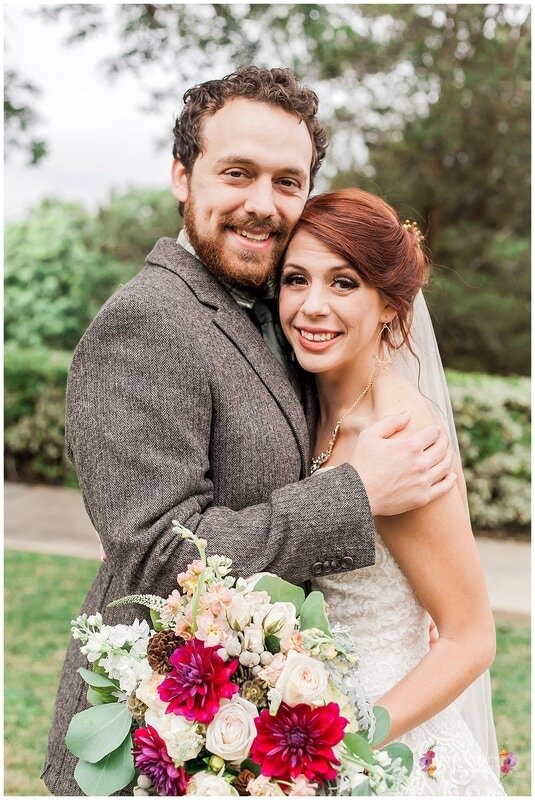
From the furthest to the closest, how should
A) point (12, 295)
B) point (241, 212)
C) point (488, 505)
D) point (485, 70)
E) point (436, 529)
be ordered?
1. point (12, 295)
2. point (485, 70)
3. point (488, 505)
4. point (241, 212)
5. point (436, 529)

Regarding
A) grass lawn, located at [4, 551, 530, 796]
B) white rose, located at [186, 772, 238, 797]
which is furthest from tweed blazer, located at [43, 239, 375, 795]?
grass lawn, located at [4, 551, 530, 796]

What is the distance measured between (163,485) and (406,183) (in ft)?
33.1

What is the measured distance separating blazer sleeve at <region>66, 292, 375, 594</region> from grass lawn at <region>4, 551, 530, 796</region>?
310 centimetres

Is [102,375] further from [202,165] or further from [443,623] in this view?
[443,623]

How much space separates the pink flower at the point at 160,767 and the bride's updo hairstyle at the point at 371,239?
1.43 metres

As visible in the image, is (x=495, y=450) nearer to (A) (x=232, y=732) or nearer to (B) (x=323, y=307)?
(B) (x=323, y=307)

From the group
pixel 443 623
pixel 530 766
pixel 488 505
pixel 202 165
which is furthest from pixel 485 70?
pixel 443 623

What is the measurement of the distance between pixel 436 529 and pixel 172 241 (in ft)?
3.77

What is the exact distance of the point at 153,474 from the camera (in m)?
2.08

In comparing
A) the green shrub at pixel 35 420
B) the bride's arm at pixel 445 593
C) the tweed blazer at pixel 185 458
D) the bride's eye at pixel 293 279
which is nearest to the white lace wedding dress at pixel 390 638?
the bride's arm at pixel 445 593

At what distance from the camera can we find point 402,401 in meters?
2.51

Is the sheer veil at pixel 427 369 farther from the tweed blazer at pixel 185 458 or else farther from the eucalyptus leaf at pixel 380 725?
the eucalyptus leaf at pixel 380 725

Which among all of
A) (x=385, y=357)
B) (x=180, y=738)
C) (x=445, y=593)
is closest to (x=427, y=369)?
(x=385, y=357)

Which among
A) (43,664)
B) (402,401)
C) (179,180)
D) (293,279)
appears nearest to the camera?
(402,401)
